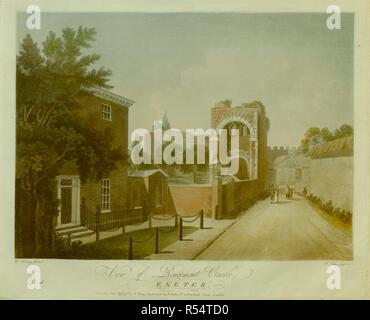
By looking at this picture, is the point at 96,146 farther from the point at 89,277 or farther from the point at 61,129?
the point at 89,277

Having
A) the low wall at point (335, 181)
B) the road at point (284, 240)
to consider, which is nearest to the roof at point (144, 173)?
the road at point (284, 240)

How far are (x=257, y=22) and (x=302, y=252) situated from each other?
7.57ft

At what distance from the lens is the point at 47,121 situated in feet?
16.1

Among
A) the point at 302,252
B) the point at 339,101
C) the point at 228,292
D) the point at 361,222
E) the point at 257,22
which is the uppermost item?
the point at 257,22

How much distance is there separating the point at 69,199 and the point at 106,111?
965 millimetres

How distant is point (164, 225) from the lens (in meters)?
5.01

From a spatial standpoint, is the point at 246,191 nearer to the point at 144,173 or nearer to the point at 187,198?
the point at 187,198

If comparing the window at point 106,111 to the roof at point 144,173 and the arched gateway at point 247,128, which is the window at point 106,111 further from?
the arched gateway at point 247,128

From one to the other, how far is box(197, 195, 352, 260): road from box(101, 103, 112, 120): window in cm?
162

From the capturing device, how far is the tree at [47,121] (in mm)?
4895

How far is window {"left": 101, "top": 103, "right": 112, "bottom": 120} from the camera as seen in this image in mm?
4801

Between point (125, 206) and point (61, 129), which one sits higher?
point (61, 129)

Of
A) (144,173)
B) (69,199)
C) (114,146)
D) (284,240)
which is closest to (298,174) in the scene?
(284,240)
